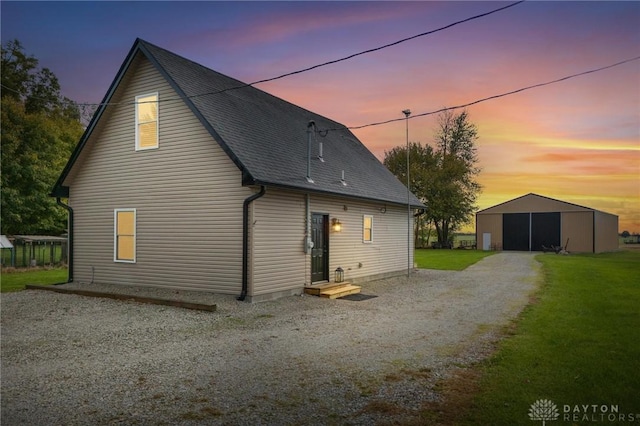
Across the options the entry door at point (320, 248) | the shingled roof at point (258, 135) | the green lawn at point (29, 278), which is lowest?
the green lawn at point (29, 278)

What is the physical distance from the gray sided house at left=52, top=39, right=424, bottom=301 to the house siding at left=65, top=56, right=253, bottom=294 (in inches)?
1.4

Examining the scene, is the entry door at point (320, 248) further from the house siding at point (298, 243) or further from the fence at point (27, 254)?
the fence at point (27, 254)

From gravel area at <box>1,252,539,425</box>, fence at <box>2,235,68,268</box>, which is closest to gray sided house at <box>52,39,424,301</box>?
gravel area at <box>1,252,539,425</box>

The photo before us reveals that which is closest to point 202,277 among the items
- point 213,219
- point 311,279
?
point 213,219

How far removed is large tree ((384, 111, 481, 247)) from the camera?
4303 cm

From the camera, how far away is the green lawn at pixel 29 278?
14.6 metres

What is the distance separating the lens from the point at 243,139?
1216 centimetres

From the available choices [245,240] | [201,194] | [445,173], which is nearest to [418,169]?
[445,173]

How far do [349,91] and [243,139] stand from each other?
6.65 metres

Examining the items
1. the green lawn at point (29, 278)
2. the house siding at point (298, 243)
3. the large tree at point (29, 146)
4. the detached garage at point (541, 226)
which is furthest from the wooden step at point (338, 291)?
the detached garage at point (541, 226)

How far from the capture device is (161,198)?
12.7 metres

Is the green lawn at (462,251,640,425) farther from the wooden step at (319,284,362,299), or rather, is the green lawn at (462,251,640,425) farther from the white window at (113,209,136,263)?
the white window at (113,209,136,263)

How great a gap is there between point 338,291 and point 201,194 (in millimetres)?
4714

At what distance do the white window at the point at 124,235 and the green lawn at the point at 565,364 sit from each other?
10.8m
